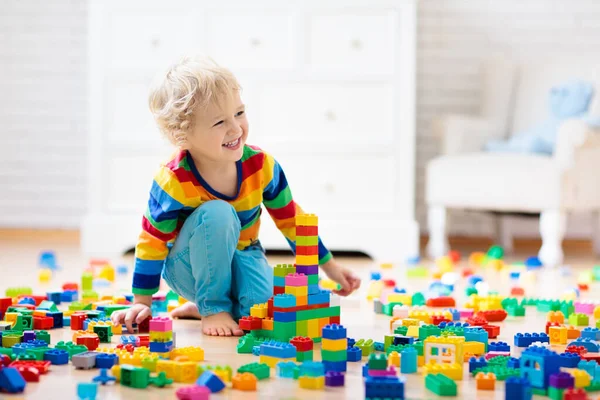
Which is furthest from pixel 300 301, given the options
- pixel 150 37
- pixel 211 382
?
pixel 150 37

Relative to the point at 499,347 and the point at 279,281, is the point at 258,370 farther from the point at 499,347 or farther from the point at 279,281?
the point at 499,347

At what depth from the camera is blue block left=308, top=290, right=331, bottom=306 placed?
5.33ft

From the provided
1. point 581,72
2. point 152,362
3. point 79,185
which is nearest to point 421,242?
point 581,72

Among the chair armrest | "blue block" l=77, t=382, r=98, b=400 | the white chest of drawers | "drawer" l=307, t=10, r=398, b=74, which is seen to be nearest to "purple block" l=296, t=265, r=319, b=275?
"blue block" l=77, t=382, r=98, b=400

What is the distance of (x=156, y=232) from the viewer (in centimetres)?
178

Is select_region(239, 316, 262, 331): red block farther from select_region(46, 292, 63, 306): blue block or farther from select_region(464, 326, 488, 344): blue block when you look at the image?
select_region(46, 292, 63, 306): blue block

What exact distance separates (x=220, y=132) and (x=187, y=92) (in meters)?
0.10

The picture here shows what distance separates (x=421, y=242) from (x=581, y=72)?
3.58 feet

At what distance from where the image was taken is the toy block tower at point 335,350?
141cm

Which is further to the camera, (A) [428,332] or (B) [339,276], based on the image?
(B) [339,276]

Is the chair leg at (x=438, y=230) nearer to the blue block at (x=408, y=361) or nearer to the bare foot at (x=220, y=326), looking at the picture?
the bare foot at (x=220, y=326)

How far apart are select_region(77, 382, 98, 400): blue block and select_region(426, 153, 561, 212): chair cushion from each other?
243cm

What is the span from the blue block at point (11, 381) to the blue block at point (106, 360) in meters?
0.17

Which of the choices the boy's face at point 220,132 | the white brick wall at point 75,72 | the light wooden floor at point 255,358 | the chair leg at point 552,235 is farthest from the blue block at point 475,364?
the white brick wall at point 75,72
